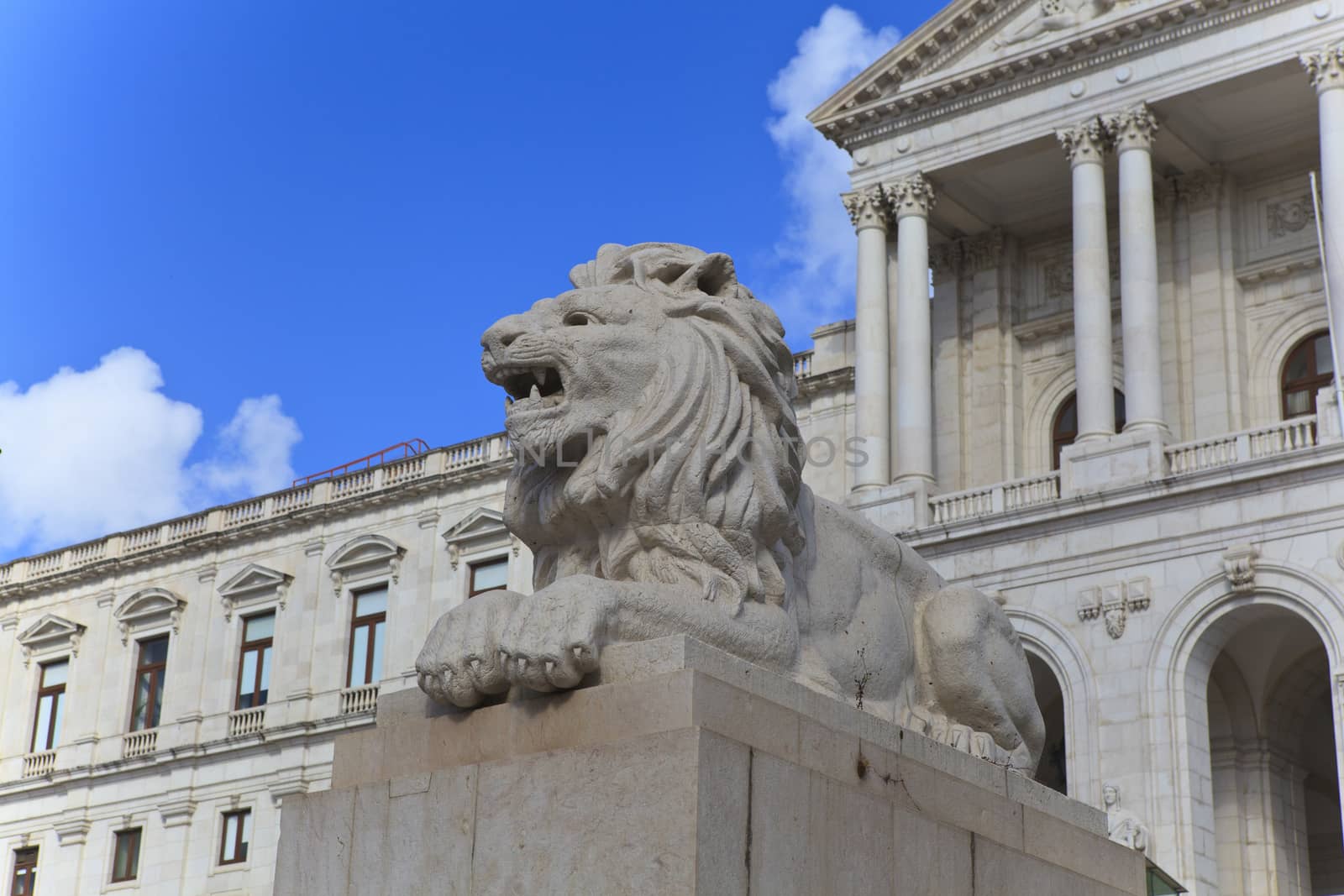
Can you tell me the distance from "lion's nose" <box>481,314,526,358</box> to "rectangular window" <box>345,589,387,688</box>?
3733 cm

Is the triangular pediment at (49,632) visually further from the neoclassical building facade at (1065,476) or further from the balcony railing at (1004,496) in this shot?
the balcony railing at (1004,496)

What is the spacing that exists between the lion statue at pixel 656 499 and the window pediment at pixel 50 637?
4384 cm

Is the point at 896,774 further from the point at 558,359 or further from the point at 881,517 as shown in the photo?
the point at 881,517

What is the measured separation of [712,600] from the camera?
7.07 metres

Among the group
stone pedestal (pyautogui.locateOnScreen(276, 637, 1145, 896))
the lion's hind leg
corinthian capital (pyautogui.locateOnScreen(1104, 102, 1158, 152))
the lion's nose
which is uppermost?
corinthian capital (pyautogui.locateOnScreen(1104, 102, 1158, 152))

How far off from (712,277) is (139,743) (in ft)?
136

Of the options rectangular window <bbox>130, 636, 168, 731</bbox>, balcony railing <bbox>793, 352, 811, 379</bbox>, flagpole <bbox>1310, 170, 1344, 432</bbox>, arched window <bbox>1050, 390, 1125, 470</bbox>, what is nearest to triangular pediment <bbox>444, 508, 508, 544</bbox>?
balcony railing <bbox>793, 352, 811, 379</bbox>

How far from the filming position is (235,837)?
4431 cm

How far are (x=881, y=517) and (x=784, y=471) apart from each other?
88.4 feet

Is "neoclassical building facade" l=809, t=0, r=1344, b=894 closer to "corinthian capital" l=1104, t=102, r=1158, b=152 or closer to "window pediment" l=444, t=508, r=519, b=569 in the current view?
"corinthian capital" l=1104, t=102, r=1158, b=152

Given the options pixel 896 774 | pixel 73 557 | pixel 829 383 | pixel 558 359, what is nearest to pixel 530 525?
pixel 558 359

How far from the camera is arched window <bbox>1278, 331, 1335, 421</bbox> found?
34688mm

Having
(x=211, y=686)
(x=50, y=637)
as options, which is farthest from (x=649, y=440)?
(x=50, y=637)

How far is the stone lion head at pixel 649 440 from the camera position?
7.25 m
